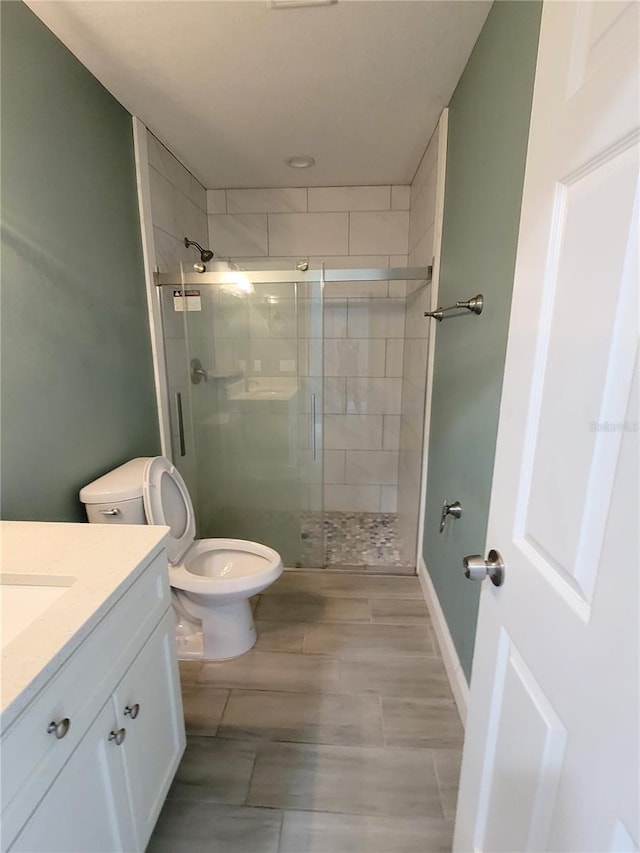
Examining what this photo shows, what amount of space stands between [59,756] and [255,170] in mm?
2715

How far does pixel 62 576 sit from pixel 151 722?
495mm

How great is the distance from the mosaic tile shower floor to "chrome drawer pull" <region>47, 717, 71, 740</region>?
1.87m

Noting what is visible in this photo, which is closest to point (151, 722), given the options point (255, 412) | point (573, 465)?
point (573, 465)

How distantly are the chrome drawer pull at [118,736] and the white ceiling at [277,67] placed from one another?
1977 mm

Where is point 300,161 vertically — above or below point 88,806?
above

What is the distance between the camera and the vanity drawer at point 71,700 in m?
0.59

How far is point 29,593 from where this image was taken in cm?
87

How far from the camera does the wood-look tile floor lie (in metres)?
1.15

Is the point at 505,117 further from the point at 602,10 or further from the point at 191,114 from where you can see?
the point at 191,114

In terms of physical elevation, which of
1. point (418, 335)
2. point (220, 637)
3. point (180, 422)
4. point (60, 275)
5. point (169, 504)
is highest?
point (60, 275)

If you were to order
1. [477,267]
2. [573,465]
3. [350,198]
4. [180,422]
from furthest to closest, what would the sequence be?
[350,198] → [180,422] → [477,267] → [573,465]

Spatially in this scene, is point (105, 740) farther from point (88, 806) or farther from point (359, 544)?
point (359, 544)

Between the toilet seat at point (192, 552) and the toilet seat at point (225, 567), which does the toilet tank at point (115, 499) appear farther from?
the toilet seat at point (225, 567)

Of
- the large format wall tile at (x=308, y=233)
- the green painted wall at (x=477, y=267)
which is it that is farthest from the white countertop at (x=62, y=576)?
the large format wall tile at (x=308, y=233)
